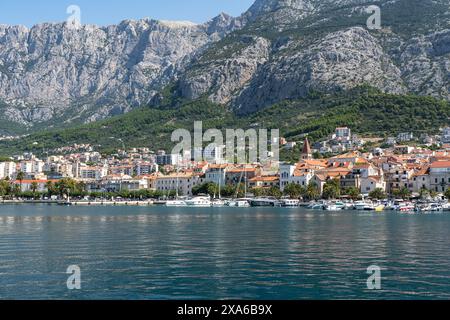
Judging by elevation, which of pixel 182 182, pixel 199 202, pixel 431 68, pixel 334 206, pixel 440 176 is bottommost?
pixel 334 206

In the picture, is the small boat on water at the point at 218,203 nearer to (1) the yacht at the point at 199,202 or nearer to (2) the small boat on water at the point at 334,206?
(1) the yacht at the point at 199,202

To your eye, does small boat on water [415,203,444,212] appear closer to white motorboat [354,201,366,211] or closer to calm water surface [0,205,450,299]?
white motorboat [354,201,366,211]

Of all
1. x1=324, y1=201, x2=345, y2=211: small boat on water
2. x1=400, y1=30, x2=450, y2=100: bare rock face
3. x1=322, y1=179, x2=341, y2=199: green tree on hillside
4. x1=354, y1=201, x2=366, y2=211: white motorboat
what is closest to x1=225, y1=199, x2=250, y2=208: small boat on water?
x1=322, y1=179, x2=341, y2=199: green tree on hillside

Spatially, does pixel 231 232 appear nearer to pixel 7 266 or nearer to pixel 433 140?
pixel 7 266

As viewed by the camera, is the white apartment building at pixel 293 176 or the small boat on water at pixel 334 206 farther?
the white apartment building at pixel 293 176

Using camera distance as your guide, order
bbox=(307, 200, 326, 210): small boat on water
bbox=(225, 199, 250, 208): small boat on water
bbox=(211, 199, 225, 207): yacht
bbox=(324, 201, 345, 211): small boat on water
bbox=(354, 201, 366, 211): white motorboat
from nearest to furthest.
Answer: bbox=(354, 201, 366, 211): white motorboat, bbox=(324, 201, 345, 211): small boat on water, bbox=(307, 200, 326, 210): small boat on water, bbox=(225, 199, 250, 208): small boat on water, bbox=(211, 199, 225, 207): yacht

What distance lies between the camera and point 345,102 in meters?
189

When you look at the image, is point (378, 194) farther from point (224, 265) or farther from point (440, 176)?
point (224, 265)

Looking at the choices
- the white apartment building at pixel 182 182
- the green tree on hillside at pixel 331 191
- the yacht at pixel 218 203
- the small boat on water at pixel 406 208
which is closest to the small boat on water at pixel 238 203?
the yacht at pixel 218 203

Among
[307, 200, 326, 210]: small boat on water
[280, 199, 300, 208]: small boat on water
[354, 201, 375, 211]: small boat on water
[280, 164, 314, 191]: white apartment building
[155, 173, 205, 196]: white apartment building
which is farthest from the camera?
[155, 173, 205, 196]: white apartment building

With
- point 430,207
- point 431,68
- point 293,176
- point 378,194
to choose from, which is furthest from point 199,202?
point 431,68

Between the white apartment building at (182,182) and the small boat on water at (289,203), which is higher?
the white apartment building at (182,182)

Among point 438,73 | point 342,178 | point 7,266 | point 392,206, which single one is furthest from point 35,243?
point 438,73

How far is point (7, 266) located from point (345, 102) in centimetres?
16970
